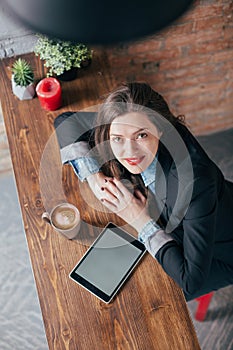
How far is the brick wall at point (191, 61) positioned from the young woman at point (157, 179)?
632mm

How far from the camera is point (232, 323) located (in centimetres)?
214

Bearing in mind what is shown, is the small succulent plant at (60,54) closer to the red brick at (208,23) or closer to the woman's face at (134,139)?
the woman's face at (134,139)

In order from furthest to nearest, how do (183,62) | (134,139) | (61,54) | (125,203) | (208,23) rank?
(183,62) → (208,23) → (61,54) → (125,203) → (134,139)

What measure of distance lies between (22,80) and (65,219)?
→ 0.51 metres

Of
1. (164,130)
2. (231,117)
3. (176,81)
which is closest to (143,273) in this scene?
(164,130)

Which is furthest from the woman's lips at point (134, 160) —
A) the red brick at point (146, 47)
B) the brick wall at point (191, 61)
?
the red brick at point (146, 47)

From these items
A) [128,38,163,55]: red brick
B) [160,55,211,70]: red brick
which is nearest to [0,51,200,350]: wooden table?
[128,38,163,55]: red brick

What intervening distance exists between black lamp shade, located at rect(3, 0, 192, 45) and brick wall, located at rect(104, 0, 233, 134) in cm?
140

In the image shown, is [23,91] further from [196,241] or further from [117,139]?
[196,241]

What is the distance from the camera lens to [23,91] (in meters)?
1.62

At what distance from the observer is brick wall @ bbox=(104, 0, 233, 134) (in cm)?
198

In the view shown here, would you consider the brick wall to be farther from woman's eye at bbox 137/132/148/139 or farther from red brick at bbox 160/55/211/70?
woman's eye at bbox 137/132/148/139

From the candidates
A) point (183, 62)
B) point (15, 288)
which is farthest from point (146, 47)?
point (15, 288)

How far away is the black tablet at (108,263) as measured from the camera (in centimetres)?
136
